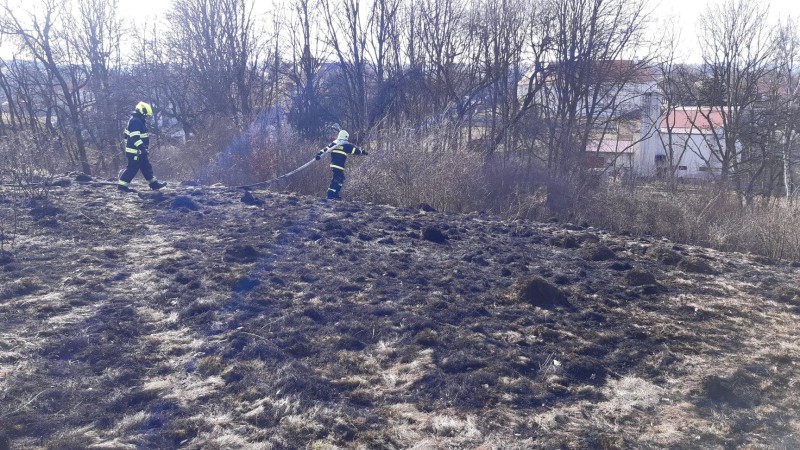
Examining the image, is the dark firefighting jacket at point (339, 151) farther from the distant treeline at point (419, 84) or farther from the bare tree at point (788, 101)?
the bare tree at point (788, 101)

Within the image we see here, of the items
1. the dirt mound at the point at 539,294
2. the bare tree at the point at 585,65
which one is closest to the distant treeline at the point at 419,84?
the bare tree at the point at 585,65

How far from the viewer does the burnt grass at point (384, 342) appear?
13.5 feet

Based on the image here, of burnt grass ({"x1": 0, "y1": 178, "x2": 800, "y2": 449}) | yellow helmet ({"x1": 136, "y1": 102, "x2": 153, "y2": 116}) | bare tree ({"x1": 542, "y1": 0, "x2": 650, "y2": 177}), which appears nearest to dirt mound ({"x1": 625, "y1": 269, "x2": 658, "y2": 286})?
burnt grass ({"x1": 0, "y1": 178, "x2": 800, "y2": 449})

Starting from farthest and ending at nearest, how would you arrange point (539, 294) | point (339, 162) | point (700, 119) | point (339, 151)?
point (700, 119) < point (339, 162) < point (339, 151) < point (539, 294)

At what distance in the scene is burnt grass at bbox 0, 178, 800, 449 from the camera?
13.5 ft

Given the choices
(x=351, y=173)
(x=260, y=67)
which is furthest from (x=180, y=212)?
(x=260, y=67)

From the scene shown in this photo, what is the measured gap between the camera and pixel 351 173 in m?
14.9

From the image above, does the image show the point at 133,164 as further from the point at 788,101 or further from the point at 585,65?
the point at 788,101

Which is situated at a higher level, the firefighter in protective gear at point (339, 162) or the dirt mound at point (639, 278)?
the firefighter in protective gear at point (339, 162)

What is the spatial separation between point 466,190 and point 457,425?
10.6m

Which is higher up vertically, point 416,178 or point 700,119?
point 700,119

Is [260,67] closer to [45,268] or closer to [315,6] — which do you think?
[315,6]

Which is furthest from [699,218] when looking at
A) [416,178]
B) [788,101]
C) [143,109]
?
[788,101]

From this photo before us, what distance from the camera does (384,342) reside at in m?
5.55
